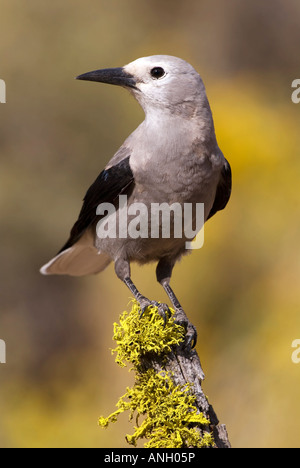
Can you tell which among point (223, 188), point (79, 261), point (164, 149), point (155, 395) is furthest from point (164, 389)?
point (79, 261)

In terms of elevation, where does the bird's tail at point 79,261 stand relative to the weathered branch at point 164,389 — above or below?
above

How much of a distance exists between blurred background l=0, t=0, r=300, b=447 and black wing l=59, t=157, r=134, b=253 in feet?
7.52

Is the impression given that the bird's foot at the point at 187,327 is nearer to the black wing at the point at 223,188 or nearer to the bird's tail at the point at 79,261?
the black wing at the point at 223,188

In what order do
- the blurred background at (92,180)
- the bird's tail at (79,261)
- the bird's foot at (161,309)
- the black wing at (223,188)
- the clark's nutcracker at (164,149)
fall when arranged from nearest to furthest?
the bird's foot at (161,309), the clark's nutcracker at (164,149), the black wing at (223,188), the bird's tail at (79,261), the blurred background at (92,180)

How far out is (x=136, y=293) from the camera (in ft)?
12.4

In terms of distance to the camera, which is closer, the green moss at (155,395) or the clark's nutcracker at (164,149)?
the green moss at (155,395)

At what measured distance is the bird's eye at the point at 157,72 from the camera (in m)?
3.71

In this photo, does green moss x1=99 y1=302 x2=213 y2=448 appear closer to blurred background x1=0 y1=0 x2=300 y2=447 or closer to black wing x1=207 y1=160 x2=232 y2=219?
black wing x1=207 y1=160 x2=232 y2=219

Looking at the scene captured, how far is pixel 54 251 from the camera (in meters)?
7.19

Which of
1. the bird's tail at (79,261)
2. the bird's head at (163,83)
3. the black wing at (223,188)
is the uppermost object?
the bird's head at (163,83)

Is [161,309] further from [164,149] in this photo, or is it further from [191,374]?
[164,149]

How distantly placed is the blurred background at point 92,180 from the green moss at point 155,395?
314 cm

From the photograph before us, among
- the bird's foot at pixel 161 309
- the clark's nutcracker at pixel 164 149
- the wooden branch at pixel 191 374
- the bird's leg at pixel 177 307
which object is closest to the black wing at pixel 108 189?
the clark's nutcracker at pixel 164 149
